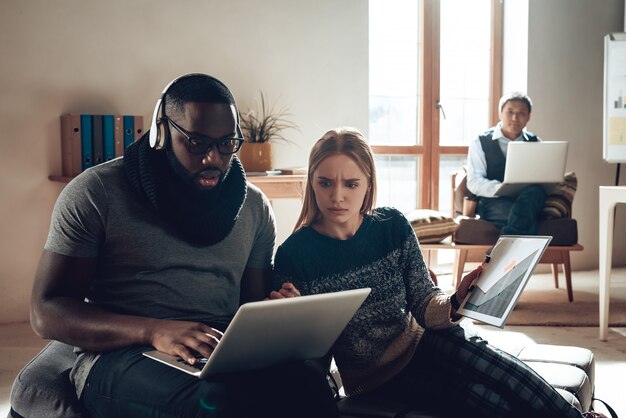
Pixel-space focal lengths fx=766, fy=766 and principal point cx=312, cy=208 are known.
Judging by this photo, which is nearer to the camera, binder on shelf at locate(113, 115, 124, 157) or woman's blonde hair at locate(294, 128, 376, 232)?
woman's blonde hair at locate(294, 128, 376, 232)

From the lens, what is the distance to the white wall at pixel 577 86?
5434mm

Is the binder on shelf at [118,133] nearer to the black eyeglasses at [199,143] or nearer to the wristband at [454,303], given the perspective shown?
the black eyeglasses at [199,143]

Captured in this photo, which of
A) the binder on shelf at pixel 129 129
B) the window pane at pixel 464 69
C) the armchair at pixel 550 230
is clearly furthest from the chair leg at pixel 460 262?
the binder on shelf at pixel 129 129

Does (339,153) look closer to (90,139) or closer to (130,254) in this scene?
(130,254)

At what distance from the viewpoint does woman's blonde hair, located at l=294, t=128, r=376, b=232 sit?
6.56ft

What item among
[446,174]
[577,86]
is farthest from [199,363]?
[577,86]

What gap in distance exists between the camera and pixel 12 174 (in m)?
3.88

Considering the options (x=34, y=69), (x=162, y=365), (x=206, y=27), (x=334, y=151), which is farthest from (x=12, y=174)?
(x=162, y=365)

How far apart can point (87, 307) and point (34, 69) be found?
272cm

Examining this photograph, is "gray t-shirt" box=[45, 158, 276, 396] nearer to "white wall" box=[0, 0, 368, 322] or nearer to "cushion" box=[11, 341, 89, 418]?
"cushion" box=[11, 341, 89, 418]

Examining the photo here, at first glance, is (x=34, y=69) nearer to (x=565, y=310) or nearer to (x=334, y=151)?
(x=334, y=151)

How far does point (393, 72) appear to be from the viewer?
539cm

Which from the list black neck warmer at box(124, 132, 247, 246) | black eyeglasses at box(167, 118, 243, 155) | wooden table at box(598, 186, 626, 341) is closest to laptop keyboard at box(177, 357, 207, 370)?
black neck warmer at box(124, 132, 247, 246)

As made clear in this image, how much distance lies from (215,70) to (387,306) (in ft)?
9.31
